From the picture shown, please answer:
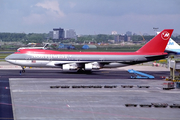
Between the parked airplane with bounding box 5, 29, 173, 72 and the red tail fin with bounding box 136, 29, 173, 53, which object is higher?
the red tail fin with bounding box 136, 29, 173, 53

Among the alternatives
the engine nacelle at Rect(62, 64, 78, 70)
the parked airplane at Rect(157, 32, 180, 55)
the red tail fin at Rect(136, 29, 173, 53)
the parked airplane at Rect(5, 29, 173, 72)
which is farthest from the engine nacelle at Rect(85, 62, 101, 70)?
the parked airplane at Rect(157, 32, 180, 55)

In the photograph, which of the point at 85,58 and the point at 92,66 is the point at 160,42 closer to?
the point at 92,66

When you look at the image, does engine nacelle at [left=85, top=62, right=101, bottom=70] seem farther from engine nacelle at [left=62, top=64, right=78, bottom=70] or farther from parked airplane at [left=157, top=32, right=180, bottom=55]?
parked airplane at [left=157, top=32, right=180, bottom=55]

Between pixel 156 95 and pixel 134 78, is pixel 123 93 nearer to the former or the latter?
pixel 156 95

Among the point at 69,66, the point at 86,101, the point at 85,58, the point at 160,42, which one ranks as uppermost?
the point at 160,42

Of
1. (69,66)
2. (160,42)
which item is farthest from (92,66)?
Result: (160,42)

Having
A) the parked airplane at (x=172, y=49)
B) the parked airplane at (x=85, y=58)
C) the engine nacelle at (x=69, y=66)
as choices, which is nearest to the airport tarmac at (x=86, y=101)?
the engine nacelle at (x=69, y=66)

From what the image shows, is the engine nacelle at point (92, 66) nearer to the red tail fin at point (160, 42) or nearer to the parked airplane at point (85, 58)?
the parked airplane at point (85, 58)

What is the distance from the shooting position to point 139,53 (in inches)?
2653

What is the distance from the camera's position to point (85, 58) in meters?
65.8

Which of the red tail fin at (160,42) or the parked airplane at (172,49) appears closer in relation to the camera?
the red tail fin at (160,42)

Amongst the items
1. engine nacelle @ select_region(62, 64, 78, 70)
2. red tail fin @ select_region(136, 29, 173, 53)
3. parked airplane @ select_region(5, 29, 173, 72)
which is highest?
red tail fin @ select_region(136, 29, 173, 53)

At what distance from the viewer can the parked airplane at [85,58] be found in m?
64.6

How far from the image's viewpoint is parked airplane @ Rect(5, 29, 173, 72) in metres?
64.6
